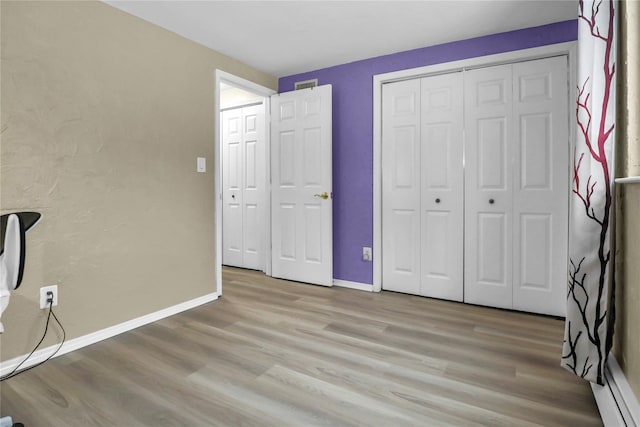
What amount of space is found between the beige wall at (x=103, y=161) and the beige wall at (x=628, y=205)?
108 inches

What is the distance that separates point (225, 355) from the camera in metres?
2.05

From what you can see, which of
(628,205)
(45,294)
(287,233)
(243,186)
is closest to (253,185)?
(243,186)

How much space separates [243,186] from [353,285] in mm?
1888

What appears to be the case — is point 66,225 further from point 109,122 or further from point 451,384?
point 451,384

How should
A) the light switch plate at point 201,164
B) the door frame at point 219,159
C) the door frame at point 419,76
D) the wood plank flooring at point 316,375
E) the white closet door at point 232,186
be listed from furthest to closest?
the white closet door at point 232,186, the door frame at point 219,159, the light switch plate at point 201,164, the door frame at point 419,76, the wood plank flooring at point 316,375

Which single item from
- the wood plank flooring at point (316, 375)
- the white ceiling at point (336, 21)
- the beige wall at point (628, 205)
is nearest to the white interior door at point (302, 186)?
the white ceiling at point (336, 21)

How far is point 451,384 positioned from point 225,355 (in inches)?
48.0

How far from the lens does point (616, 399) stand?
139 centimetres

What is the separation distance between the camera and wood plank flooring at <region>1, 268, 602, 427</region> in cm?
150

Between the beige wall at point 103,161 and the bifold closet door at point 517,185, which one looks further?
the bifold closet door at point 517,185

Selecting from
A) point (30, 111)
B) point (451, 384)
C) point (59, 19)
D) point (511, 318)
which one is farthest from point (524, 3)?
point (30, 111)

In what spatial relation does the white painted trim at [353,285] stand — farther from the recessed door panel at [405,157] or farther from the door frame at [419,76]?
the recessed door panel at [405,157]

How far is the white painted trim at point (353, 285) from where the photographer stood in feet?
11.2

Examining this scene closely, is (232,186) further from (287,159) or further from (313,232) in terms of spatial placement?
(313,232)
